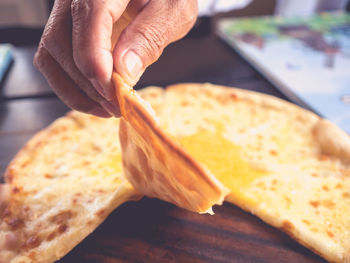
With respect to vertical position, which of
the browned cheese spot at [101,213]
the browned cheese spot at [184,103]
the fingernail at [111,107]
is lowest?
the browned cheese spot at [184,103]

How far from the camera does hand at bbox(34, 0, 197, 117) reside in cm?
67

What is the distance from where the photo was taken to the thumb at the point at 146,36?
0.72 metres

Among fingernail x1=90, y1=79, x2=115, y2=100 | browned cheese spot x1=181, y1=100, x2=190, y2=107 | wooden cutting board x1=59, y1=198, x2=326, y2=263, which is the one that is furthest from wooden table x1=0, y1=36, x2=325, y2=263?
browned cheese spot x1=181, y1=100, x2=190, y2=107

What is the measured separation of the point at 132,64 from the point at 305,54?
1194mm

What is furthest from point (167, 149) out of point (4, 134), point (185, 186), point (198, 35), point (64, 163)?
point (198, 35)

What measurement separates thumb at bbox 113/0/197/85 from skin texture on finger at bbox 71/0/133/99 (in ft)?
0.13

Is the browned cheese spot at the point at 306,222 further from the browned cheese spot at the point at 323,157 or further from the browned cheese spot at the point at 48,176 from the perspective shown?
the browned cheese spot at the point at 48,176

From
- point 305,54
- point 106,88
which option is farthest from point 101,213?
point 305,54

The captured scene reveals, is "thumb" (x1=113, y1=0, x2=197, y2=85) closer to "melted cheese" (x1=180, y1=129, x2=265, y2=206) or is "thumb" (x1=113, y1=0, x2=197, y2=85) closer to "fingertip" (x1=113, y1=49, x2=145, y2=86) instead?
"fingertip" (x1=113, y1=49, x2=145, y2=86)

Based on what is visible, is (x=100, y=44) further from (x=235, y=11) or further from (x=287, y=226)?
(x=235, y=11)

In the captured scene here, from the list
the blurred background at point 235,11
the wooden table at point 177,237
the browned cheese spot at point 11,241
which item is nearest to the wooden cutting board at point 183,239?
the wooden table at point 177,237

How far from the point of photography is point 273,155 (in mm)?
996

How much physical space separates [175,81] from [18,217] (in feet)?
2.89

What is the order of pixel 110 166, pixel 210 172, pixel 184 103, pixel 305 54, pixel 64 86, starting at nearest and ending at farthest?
pixel 210 172, pixel 64 86, pixel 110 166, pixel 184 103, pixel 305 54
